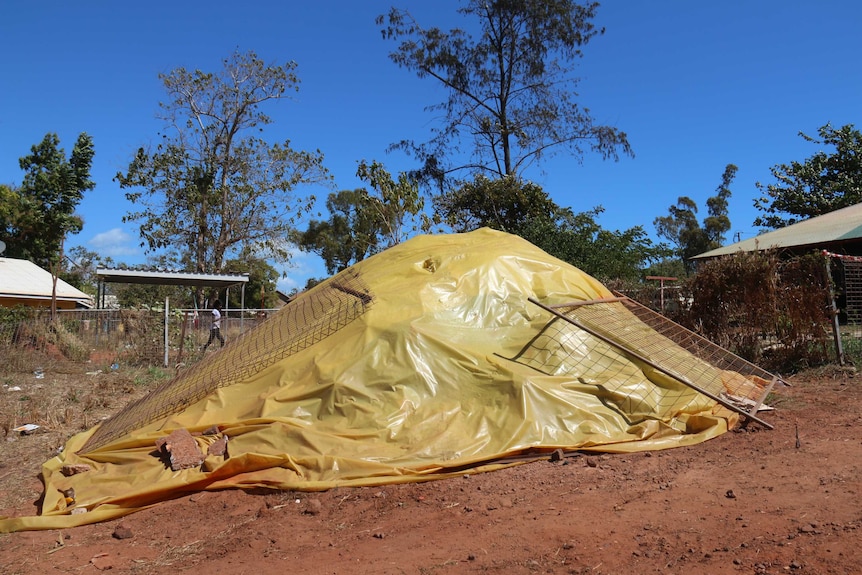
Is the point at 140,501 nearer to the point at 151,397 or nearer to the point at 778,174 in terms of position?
the point at 151,397

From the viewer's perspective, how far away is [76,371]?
11.2 metres

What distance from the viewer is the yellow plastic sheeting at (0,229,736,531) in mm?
4543

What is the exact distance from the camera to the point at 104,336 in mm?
12578

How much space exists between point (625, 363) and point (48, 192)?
25298 mm

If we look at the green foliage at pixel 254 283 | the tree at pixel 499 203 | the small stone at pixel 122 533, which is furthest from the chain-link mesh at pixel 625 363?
the green foliage at pixel 254 283

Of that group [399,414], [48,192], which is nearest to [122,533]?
[399,414]

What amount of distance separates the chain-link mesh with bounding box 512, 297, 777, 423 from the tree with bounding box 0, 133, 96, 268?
A: 24.1 m

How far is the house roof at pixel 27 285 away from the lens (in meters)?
21.2

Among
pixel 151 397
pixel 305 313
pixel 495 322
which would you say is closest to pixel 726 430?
pixel 495 322

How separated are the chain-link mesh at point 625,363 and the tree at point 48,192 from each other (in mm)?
24122

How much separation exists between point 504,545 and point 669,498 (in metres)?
1.11

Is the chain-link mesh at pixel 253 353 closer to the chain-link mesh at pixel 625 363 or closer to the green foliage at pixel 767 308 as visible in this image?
the chain-link mesh at pixel 625 363

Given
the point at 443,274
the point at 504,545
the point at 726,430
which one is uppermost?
the point at 443,274

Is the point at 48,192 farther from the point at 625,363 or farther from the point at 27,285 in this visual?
the point at 625,363
